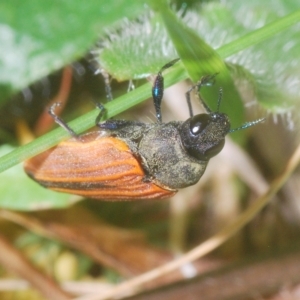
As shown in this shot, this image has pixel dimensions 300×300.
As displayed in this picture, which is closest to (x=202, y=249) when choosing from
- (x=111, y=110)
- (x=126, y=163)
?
(x=126, y=163)

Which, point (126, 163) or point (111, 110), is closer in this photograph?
Answer: point (111, 110)

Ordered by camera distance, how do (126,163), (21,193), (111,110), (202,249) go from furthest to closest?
(202,249) < (21,193) < (126,163) < (111,110)

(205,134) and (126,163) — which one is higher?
(126,163)

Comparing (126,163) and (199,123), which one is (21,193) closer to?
(126,163)

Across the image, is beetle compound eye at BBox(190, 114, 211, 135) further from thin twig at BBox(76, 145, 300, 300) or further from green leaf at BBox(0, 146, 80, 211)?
green leaf at BBox(0, 146, 80, 211)

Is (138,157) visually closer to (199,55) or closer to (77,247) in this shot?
(199,55)

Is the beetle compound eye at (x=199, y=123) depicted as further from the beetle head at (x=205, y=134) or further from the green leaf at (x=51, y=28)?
the green leaf at (x=51, y=28)

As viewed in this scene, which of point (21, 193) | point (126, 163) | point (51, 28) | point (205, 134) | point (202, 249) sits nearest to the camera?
point (205, 134)
